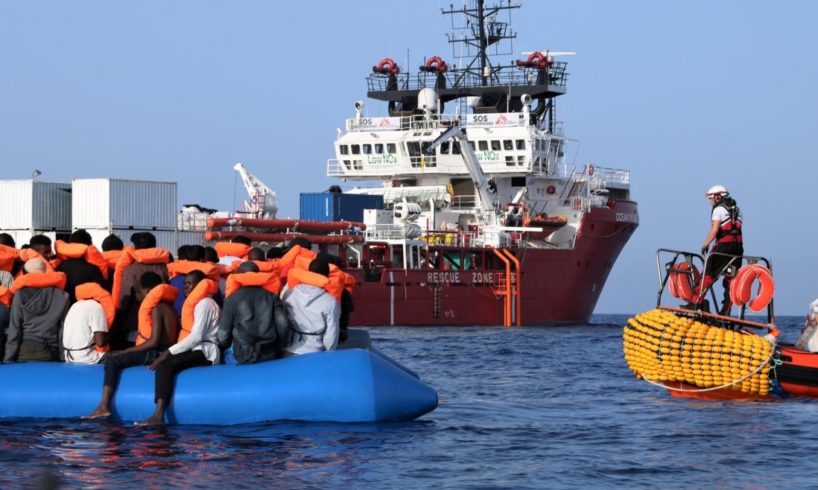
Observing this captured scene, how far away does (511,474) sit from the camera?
10.9 m

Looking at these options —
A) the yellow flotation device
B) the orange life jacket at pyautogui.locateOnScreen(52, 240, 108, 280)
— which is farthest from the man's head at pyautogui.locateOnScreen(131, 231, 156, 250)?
the yellow flotation device

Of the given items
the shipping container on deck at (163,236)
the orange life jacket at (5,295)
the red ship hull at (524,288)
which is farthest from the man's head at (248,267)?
the red ship hull at (524,288)

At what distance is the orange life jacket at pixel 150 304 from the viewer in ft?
41.8

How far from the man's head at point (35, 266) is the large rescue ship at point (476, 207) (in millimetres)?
25451

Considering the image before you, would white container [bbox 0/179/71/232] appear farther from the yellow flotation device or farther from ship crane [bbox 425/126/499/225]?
the yellow flotation device

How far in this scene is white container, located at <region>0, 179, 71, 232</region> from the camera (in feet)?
97.4

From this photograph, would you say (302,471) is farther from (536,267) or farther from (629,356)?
(536,267)

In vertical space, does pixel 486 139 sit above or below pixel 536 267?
above

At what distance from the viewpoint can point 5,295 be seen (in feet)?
43.9

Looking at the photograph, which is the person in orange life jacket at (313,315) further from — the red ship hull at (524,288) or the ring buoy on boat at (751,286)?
the red ship hull at (524,288)

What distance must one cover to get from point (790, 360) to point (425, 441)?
16.1ft

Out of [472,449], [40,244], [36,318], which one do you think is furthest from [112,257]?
[472,449]

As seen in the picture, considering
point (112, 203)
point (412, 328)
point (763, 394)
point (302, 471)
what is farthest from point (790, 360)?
point (412, 328)

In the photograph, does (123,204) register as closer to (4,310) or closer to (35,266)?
(4,310)
